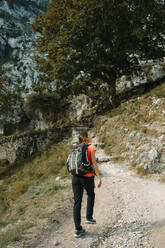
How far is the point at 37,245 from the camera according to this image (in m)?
3.98

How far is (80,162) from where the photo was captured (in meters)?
4.07

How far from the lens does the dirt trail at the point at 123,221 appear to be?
384cm

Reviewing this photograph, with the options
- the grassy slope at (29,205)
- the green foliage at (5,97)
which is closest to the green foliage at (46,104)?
the green foliage at (5,97)

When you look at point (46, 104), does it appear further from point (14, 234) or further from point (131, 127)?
point (14, 234)

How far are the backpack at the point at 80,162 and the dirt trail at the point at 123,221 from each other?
146 cm

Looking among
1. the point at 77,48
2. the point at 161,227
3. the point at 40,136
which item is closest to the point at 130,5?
the point at 77,48

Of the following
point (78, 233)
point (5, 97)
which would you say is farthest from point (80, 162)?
point (5, 97)

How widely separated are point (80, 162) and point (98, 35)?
1334 cm

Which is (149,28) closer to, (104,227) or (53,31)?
(53,31)

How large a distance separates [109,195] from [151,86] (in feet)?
47.2

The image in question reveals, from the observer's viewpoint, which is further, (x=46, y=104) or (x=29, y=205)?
(x=46, y=104)

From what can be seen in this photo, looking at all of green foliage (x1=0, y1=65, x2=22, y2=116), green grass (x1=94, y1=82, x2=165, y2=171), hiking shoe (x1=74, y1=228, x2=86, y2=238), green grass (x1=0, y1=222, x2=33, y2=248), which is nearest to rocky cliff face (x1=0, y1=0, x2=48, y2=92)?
green foliage (x1=0, y1=65, x2=22, y2=116)

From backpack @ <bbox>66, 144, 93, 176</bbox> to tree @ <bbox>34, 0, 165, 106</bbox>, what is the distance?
37.4 ft

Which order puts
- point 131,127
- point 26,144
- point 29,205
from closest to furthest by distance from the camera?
point 29,205 < point 131,127 < point 26,144
